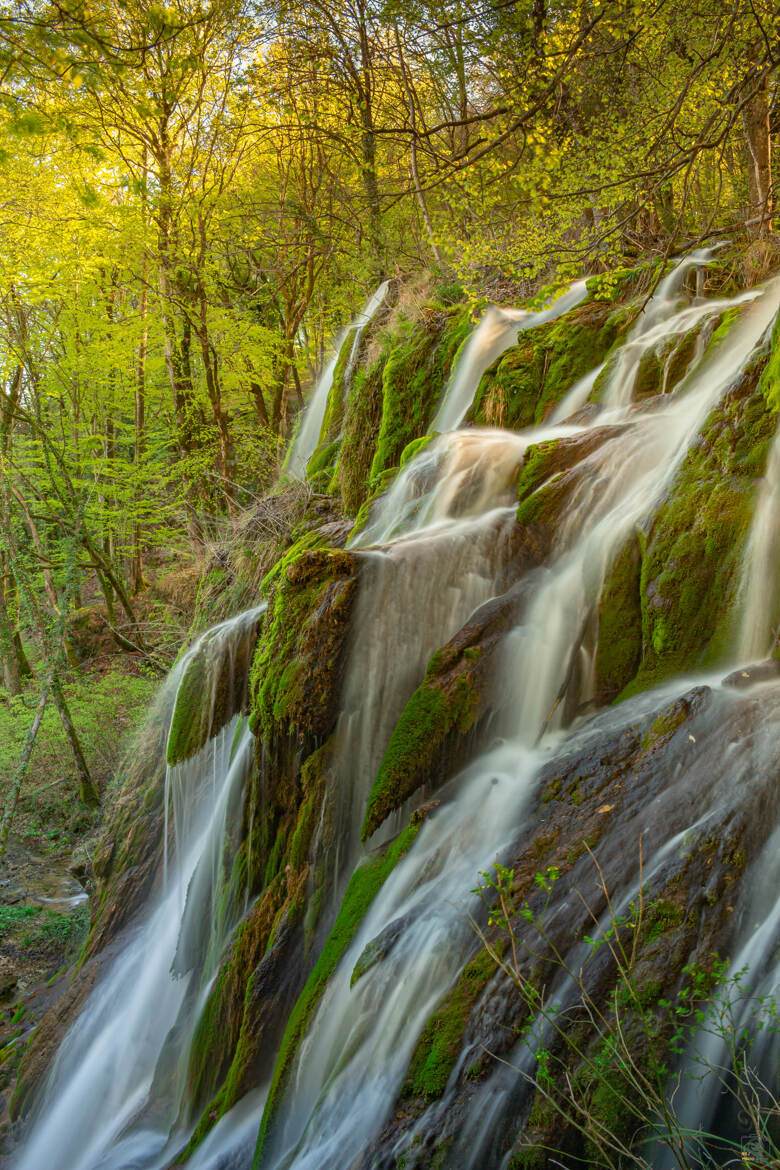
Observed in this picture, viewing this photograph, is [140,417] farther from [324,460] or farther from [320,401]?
[324,460]

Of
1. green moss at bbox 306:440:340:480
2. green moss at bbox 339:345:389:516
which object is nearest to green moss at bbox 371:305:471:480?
green moss at bbox 339:345:389:516

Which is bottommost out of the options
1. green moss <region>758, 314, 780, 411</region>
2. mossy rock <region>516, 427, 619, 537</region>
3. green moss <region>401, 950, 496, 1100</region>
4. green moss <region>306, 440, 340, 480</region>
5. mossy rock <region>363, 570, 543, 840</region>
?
green moss <region>401, 950, 496, 1100</region>

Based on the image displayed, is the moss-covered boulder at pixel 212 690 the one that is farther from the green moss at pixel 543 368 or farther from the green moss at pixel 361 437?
the green moss at pixel 543 368

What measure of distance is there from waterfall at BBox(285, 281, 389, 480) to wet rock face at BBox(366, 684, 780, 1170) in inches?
350

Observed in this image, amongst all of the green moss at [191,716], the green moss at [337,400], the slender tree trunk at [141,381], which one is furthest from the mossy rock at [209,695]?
the slender tree trunk at [141,381]

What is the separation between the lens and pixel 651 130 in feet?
24.1

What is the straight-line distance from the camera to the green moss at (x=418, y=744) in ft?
15.0

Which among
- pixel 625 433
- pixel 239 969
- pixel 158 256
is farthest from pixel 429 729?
pixel 158 256

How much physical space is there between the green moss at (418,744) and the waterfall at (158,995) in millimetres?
1570

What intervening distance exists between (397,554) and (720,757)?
2798 millimetres

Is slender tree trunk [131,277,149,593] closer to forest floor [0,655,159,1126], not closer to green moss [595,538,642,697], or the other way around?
forest floor [0,655,159,1126]

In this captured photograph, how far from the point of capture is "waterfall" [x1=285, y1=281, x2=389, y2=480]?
11680mm

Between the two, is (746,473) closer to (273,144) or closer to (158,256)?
(158,256)

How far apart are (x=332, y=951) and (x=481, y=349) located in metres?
6.75
